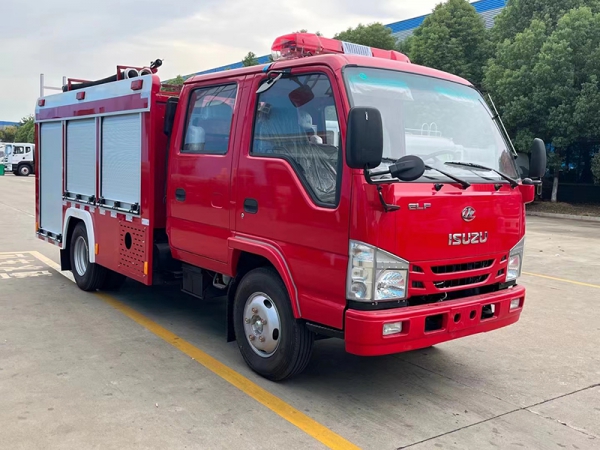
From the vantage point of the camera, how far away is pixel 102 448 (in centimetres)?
345

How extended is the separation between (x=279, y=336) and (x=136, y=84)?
304cm

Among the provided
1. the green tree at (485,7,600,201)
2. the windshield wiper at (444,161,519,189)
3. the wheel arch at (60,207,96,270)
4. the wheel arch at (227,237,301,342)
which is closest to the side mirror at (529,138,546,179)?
the windshield wiper at (444,161,519,189)

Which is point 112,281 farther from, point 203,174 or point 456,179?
point 456,179

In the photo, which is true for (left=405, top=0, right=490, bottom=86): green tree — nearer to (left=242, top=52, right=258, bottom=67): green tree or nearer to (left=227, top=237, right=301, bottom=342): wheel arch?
(left=242, top=52, right=258, bottom=67): green tree

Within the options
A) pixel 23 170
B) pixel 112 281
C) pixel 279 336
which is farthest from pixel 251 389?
pixel 23 170

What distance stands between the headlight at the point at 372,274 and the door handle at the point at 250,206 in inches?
40.0

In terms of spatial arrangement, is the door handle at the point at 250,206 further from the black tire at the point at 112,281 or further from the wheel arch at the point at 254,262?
the black tire at the point at 112,281

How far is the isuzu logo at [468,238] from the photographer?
157 inches

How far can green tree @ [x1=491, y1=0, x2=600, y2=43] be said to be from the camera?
79.7 ft

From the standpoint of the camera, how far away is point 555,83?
71.1 ft

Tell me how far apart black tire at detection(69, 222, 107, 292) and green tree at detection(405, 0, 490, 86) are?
2188 centimetres

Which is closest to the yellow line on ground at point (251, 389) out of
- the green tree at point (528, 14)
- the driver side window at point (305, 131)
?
the driver side window at point (305, 131)

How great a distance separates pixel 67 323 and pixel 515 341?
14.7 ft

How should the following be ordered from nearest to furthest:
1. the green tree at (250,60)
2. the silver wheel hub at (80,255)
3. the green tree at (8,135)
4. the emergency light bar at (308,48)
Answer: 1. the emergency light bar at (308,48)
2. the silver wheel hub at (80,255)
3. the green tree at (250,60)
4. the green tree at (8,135)
